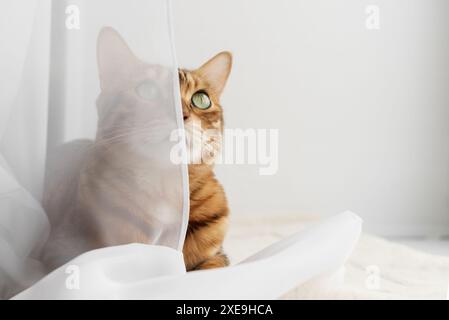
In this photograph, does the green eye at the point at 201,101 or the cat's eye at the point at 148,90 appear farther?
the green eye at the point at 201,101

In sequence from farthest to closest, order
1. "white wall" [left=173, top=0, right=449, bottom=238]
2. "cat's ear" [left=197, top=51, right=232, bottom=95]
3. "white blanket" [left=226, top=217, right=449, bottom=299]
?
"white wall" [left=173, top=0, right=449, bottom=238] < "cat's ear" [left=197, top=51, right=232, bottom=95] < "white blanket" [left=226, top=217, right=449, bottom=299]

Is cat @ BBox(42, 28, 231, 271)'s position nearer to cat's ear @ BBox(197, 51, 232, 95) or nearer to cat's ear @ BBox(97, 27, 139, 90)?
cat's ear @ BBox(97, 27, 139, 90)

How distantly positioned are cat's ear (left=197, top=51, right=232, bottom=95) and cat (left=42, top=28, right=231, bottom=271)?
0.34 m

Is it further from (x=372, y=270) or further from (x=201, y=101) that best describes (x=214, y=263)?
(x=372, y=270)

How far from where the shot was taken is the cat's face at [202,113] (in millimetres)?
948

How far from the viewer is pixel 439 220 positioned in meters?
2.39

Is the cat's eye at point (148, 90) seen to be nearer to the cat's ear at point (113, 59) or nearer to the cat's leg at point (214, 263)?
the cat's ear at point (113, 59)

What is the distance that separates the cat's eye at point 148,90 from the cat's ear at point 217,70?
34 cm

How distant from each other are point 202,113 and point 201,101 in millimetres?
34

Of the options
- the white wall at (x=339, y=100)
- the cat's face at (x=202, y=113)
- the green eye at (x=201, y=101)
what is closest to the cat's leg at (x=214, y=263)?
the cat's face at (x=202, y=113)

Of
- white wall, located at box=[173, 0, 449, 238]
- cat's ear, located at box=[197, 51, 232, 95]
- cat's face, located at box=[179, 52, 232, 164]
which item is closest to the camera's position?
cat's face, located at box=[179, 52, 232, 164]

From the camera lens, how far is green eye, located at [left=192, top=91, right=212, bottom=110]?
102cm


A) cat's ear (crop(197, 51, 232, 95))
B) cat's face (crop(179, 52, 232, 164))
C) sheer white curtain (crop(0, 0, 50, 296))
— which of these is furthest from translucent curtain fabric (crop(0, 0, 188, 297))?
cat's ear (crop(197, 51, 232, 95))

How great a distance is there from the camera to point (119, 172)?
2.60ft
